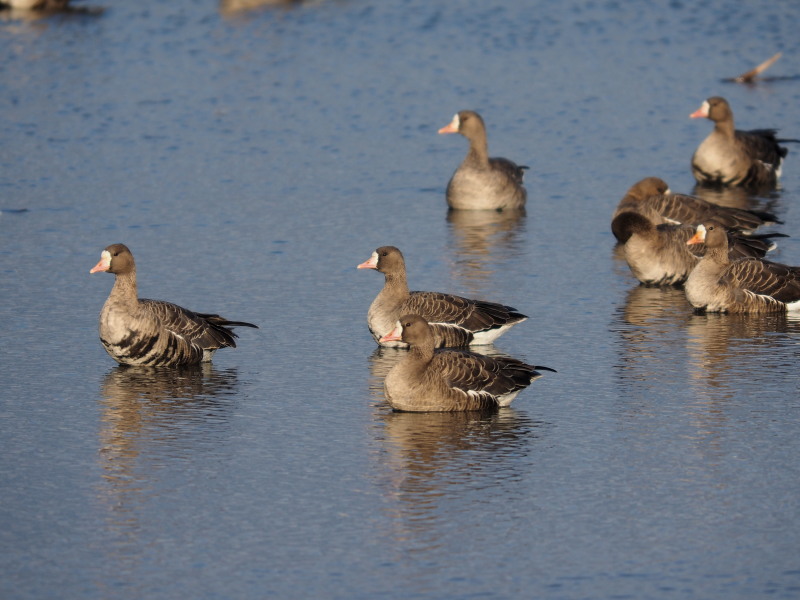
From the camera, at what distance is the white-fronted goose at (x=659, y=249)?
1680 cm

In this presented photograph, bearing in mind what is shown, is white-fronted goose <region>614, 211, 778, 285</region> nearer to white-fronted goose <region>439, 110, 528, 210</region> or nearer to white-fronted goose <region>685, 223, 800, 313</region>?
white-fronted goose <region>685, 223, 800, 313</region>

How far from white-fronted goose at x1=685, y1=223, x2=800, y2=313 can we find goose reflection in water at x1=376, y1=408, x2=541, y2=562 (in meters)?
4.06

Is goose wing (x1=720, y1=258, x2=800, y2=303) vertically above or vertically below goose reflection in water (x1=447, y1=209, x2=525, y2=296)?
below

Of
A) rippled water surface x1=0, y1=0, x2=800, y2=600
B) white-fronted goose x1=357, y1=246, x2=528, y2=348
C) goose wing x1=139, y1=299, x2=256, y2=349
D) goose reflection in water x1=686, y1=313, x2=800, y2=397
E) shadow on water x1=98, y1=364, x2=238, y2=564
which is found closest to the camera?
rippled water surface x1=0, y1=0, x2=800, y2=600

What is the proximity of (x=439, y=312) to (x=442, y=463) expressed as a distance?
133 inches

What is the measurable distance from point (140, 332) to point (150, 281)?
3428 mm

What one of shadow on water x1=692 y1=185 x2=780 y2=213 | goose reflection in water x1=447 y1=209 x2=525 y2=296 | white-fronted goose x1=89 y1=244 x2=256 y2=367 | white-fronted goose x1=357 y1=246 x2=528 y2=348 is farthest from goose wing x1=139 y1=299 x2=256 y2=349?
shadow on water x1=692 y1=185 x2=780 y2=213

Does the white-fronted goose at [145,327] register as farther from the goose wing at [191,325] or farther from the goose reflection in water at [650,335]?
the goose reflection in water at [650,335]

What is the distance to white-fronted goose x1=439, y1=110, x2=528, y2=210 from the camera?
20891 millimetres

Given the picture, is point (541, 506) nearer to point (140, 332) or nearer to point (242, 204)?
point (140, 332)

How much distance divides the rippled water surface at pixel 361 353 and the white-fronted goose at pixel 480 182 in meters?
0.28

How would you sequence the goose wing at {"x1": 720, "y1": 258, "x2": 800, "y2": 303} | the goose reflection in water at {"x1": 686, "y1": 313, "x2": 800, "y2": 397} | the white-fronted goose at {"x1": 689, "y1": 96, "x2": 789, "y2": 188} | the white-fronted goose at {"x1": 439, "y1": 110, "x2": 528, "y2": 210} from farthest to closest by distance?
the white-fronted goose at {"x1": 689, "y1": 96, "x2": 789, "y2": 188}, the white-fronted goose at {"x1": 439, "y1": 110, "x2": 528, "y2": 210}, the goose wing at {"x1": 720, "y1": 258, "x2": 800, "y2": 303}, the goose reflection in water at {"x1": 686, "y1": 313, "x2": 800, "y2": 397}

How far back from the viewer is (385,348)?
14.5 metres

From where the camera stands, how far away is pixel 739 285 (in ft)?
51.1
